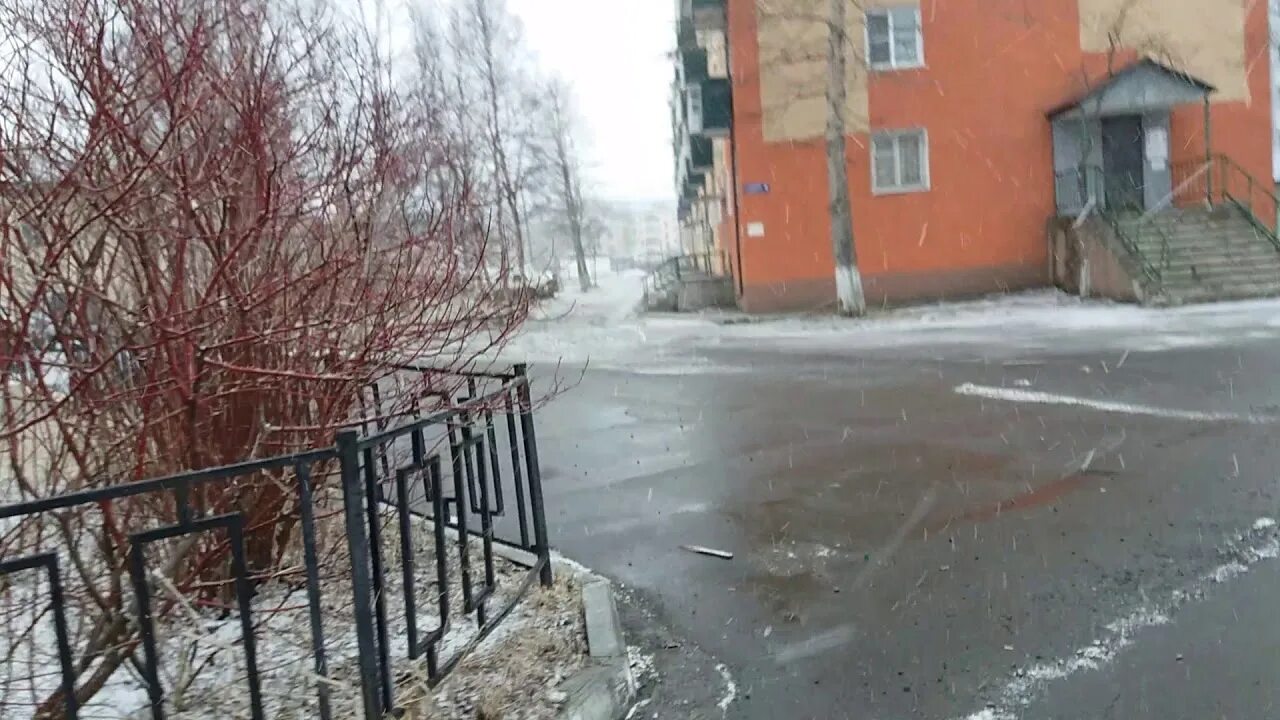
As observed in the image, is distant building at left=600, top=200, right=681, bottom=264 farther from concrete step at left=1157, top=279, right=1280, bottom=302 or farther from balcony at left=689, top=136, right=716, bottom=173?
concrete step at left=1157, top=279, right=1280, bottom=302

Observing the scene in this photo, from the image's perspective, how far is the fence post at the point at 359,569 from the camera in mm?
3148

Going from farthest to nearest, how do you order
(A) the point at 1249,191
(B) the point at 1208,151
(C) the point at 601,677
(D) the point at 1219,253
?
(A) the point at 1249,191, (B) the point at 1208,151, (D) the point at 1219,253, (C) the point at 601,677

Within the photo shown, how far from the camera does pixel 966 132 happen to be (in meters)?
23.5

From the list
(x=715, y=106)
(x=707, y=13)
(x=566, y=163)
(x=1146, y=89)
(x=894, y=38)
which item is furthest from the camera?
(x=566, y=163)

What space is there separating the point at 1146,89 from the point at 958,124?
397 centimetres

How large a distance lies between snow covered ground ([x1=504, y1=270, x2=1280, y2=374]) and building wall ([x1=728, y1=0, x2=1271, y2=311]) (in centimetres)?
145

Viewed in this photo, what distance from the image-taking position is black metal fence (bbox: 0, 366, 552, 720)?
9.90 ft

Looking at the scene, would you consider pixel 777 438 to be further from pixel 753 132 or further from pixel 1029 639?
pixel 753 132

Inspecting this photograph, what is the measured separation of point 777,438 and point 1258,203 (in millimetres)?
19964

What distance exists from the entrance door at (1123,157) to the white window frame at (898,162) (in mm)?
4289

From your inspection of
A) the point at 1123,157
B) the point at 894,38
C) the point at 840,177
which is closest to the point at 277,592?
the point at 840,177

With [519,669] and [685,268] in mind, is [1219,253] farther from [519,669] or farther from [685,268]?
[519,669]

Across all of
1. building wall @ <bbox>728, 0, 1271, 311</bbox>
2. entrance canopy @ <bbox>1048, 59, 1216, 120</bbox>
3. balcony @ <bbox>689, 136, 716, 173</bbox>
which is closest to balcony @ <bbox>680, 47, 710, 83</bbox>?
building wall @ <bbox>728, 0, 1271, 311</bbox>

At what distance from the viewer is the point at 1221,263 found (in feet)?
65.7
